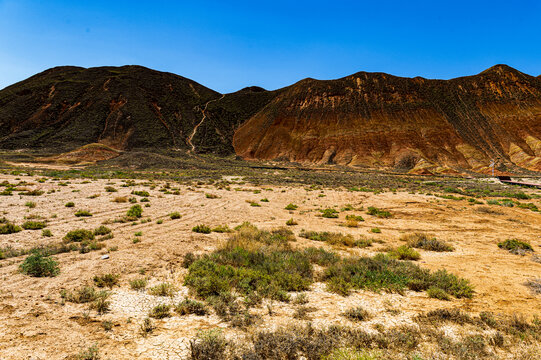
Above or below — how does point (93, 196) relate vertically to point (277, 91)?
below

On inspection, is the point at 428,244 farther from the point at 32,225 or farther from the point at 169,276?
the point at 32,225

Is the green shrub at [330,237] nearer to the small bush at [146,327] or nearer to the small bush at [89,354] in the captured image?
the small bush at [146,327]

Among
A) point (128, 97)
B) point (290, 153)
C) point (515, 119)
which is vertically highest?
point (128, 97)

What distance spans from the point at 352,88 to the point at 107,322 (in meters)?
82.1

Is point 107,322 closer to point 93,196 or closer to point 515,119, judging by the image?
point 93,196

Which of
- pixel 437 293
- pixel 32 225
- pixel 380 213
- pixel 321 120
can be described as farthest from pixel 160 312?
pixel 321 120

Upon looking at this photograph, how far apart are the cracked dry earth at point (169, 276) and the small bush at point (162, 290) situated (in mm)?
154

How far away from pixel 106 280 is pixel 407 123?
7360 centimetres

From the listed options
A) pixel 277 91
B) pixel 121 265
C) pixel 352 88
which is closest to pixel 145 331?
pixel 121 265

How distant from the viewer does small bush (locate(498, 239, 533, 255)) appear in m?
8.91

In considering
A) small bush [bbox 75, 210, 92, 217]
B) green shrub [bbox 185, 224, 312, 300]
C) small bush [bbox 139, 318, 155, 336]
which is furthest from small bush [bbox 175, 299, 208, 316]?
small bush [bbox 75, 210, 92, 217]

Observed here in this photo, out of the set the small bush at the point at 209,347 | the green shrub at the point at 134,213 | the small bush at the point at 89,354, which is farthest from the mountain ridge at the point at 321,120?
the small bush at the point at 89,354

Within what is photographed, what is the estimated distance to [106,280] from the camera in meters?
5.67

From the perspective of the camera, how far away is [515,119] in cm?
6181
